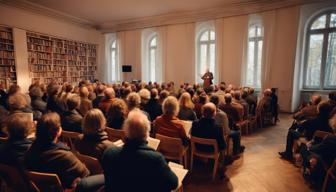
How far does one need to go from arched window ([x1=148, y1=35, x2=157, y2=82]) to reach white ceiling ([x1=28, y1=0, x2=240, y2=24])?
164 centimetres

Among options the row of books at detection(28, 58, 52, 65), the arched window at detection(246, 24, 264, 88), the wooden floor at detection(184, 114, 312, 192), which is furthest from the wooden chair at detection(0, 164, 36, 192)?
the arched window at detection(246, 24, 264, 88)

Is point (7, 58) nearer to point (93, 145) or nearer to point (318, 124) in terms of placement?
point (93, 145)

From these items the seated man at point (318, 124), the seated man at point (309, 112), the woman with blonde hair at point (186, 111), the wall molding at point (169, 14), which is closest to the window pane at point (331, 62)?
the wall molding at point (169, 14)

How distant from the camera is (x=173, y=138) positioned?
8.20 ft

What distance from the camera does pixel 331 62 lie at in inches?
281

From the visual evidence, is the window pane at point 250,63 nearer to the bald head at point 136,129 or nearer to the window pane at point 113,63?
the window pane at point 113,63

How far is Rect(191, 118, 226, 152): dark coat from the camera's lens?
8.67 feet

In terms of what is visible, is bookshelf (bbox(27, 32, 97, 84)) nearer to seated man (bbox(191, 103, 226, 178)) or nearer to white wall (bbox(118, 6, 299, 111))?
white wall (bbox(118, 6, 299, 111))

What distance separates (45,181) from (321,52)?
897 centimetres

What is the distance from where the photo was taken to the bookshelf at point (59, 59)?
816cm

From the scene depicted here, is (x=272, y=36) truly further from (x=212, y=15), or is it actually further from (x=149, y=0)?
(x=149, y=0)

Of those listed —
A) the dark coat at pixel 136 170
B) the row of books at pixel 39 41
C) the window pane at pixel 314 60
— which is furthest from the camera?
the row of books at pixel 39 41

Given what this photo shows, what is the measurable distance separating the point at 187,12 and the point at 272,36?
3.68 meters

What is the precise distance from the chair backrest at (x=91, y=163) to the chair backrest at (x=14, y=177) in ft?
1.46
